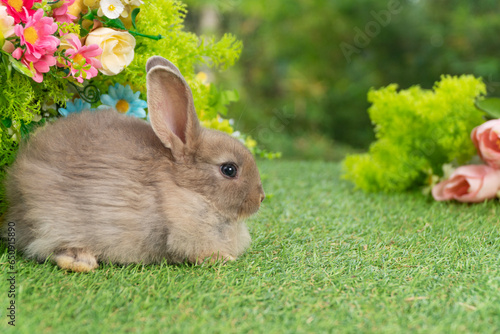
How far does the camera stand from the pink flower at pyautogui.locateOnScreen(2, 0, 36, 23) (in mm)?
1329

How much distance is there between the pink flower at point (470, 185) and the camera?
2143 mm

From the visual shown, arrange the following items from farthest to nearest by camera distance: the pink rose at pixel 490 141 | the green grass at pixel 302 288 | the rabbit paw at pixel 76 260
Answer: the pink rose at pixel 490 141 → the rabbit paw at pixel 76 260 → the green grass at pixel 302 288

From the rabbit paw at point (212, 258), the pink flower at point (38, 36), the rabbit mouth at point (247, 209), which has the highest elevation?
the pink flower at point (38, 36)

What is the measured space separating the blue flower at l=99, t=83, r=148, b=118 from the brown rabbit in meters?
0.20

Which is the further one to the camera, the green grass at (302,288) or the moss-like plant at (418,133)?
the moss-like plant at (418,133)

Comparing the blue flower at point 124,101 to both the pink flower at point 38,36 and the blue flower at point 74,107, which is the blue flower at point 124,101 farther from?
the pink flower at point 38,36

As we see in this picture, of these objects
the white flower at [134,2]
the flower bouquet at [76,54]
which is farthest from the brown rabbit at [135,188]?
the white flower at [134,2]

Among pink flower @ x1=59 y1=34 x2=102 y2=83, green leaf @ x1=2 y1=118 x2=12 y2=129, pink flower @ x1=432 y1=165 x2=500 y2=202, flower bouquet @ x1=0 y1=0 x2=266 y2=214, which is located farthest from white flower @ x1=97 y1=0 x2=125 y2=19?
pink flower @ x1=432 y1=165 x2=500 y2=202

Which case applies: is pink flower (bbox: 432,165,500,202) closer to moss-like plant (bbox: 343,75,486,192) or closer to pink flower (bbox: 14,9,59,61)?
moss-like plant (bbox: 343,75,486,192)

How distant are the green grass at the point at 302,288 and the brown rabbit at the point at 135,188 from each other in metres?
0.06

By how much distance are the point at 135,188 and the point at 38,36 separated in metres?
0.50

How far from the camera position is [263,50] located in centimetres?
638

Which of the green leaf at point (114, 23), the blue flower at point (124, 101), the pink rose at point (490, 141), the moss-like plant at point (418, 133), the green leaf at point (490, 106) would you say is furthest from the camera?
the moss-like plant at point (418, 133)

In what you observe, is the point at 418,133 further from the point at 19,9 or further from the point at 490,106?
the point at 19,9
